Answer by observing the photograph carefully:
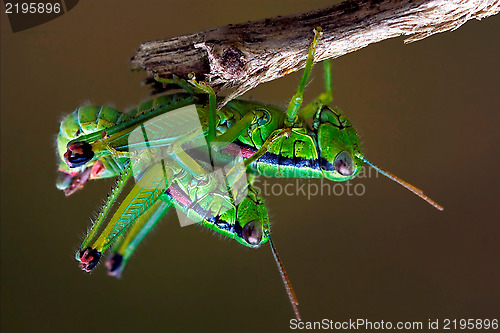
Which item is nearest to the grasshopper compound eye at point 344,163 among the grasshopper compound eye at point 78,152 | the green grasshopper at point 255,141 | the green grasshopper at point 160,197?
the green grasshopper at point 255,141

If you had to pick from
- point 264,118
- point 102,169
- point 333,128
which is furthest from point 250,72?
point 102,169

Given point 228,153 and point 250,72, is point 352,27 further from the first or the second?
point 228,153

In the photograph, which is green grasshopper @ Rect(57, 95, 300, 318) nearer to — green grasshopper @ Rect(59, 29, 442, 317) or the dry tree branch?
green grasshopper @ Rect(59, 29, 442, 317)

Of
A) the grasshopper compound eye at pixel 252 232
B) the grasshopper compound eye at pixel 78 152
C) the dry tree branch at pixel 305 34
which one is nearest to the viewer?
the dry tree branch at pixel 305 34

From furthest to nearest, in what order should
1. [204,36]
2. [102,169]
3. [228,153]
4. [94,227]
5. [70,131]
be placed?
1. [102,169]
2. [70,131]
3. [228,153]
4. [94,227]
5. [204,36]

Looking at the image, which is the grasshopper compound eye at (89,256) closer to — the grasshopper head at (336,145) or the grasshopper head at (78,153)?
the grasshopper head at (78,153)

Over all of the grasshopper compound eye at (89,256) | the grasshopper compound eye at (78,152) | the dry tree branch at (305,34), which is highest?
the dry tree branch at (305,34)
